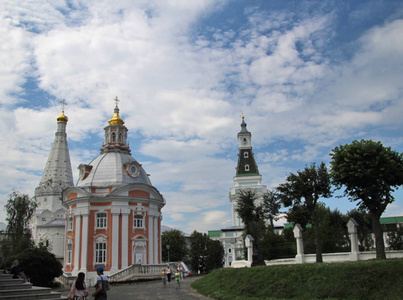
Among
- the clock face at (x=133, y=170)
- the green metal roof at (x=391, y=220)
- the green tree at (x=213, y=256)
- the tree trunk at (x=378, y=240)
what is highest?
the clock face at (x=133, y=170)

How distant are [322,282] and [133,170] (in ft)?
116

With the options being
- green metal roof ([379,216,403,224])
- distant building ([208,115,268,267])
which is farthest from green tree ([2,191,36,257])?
green metal roof ([379,216,403,224])

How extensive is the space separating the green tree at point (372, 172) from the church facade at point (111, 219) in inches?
1098

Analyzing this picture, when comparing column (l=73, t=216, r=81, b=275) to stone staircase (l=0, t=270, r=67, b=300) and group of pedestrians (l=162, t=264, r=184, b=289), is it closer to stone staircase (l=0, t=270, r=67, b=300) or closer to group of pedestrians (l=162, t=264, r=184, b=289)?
group of pedestrians (l=162, t=264, r=184, b=289)

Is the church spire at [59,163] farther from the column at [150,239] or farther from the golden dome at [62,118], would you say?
the column at [150,239]

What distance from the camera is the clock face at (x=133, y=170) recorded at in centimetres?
4850

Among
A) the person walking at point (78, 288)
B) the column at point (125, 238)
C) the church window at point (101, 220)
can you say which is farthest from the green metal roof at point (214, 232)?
the person walking at point (78, 288)

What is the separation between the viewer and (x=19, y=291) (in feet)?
50.4

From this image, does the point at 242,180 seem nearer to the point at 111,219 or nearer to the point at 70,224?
the point at 111,219

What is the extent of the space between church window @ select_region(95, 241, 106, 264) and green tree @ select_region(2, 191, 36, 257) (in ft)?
27.1

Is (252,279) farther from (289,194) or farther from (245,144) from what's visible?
(245,144)

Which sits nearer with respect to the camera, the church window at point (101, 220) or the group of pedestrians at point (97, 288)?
the group of pedestrians at point (97, 288)

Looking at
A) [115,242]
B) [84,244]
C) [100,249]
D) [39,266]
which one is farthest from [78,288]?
[100,249]

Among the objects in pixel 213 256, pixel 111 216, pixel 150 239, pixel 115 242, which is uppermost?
pixel 111 216
